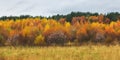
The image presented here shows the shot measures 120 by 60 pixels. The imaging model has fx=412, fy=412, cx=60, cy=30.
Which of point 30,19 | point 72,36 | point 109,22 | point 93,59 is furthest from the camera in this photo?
point 30,19

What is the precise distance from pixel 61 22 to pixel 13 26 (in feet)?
45.6

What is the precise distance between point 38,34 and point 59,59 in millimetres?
86418

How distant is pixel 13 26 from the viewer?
11881 centimetres

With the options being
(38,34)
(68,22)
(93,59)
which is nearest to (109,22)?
(68,22)

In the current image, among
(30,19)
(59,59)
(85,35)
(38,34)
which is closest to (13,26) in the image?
(30,19)

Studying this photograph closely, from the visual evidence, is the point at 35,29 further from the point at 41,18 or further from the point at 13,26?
the point at 41,18

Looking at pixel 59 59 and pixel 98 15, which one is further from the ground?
pixel 59 59

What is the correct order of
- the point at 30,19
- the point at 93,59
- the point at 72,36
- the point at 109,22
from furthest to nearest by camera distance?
the point at 30,19 → the point at 109,22 → the point at 72,36 → the point at 93,59

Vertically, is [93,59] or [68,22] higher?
[93,59]

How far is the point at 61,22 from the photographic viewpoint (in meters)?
119

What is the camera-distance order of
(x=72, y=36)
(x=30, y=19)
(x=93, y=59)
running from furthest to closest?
1. (x=30, y=19)
2. (x=72, y=36)
3. (x=93, y=59)

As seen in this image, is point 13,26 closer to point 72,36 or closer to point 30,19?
point 30,19

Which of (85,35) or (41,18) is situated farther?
(41,18)

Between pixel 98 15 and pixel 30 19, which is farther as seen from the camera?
pixel 30 19
